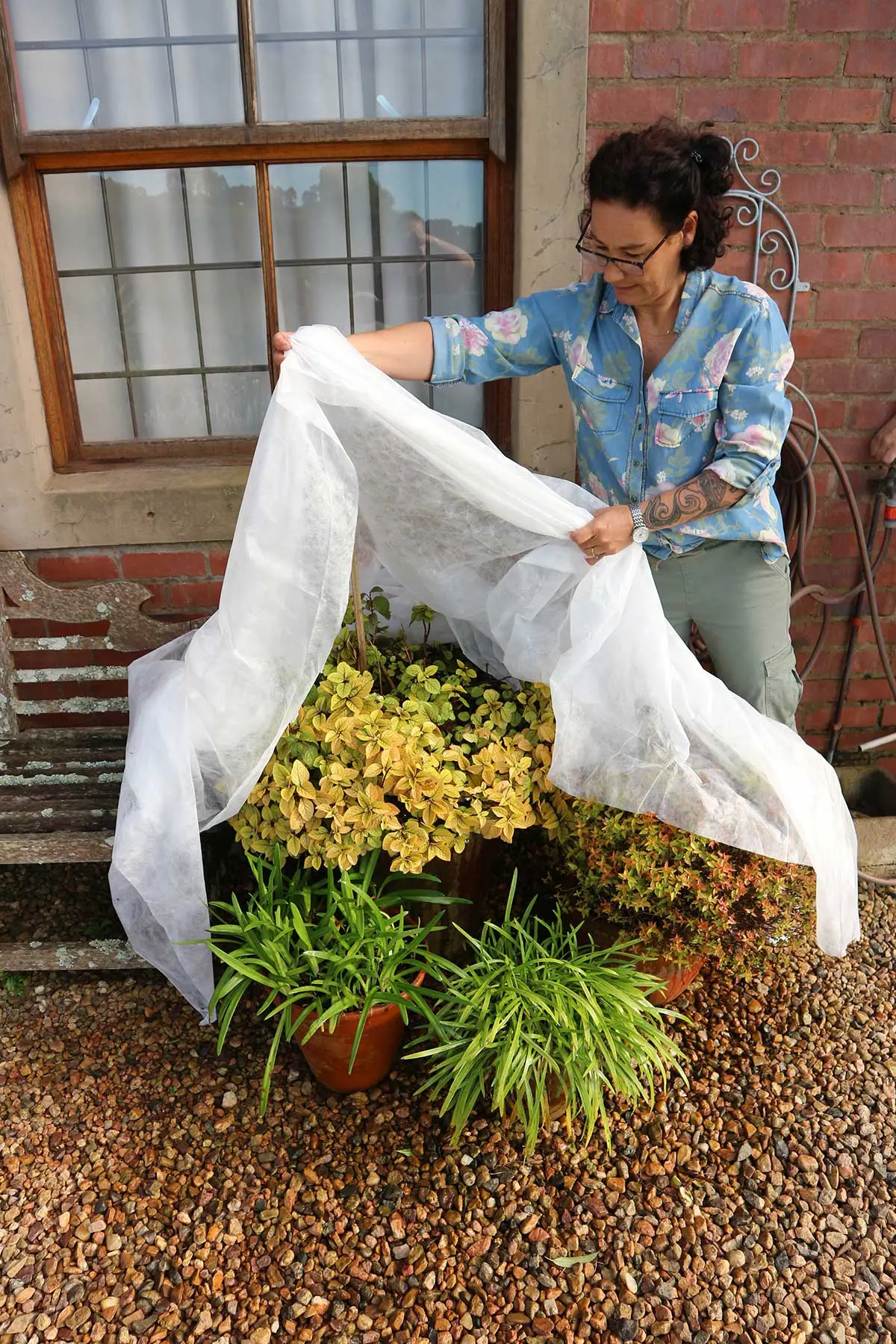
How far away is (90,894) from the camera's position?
270 centimetres

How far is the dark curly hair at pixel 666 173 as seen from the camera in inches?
69.3

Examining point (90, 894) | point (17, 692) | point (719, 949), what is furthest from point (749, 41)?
point (90, 894)

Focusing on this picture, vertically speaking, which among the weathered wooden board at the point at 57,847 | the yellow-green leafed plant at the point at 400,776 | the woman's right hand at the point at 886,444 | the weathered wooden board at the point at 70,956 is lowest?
the weathered wooden board at the point at 70,956

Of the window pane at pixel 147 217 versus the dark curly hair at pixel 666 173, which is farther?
the window pane at pixel 147 217

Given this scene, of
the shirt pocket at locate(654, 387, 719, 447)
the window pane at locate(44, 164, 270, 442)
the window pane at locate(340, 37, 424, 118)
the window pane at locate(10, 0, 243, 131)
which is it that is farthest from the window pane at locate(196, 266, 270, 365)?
the shirt pocket at locate(654, 387, 719, 447)

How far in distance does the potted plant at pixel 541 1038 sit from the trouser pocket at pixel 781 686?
2.26 ft

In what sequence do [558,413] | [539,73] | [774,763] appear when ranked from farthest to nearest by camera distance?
[558,413] → [539,73] → [774,763]

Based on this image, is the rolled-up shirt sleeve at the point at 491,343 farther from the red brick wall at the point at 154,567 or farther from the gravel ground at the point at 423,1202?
the gravel ground at the point at 423,1202

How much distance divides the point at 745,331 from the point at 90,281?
1.82m

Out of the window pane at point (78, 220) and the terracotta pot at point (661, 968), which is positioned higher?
the window pane at point (78, 220)

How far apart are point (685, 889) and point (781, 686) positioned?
576mm

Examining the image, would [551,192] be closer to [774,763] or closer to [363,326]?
[363,326]

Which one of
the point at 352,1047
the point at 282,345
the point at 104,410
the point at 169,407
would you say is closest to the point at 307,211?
the point at 169,407

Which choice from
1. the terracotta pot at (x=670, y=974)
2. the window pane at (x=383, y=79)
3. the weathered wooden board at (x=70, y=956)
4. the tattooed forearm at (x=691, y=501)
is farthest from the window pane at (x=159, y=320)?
the terracotta pot at (x=670, y=974)
